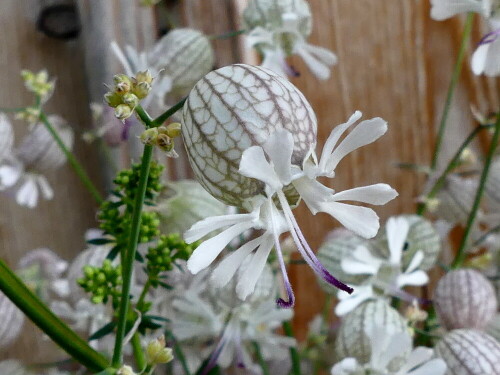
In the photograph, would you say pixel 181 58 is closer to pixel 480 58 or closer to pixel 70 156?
pixel 70 156

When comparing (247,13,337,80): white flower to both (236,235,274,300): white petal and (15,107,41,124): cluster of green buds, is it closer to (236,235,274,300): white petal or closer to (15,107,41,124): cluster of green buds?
(15,107,41,124): cluster of green buds

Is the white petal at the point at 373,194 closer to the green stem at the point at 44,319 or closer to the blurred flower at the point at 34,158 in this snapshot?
the green stem at the point at 44,319

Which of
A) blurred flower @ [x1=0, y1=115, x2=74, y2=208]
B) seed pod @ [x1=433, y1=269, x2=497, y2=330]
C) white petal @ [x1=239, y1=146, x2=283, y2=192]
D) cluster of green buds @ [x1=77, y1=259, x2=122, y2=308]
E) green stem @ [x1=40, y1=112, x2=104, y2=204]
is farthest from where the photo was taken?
blurred flower @ [x1=0, y1=115, x2=74, y2=208]

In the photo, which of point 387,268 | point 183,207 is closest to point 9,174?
point 183,207

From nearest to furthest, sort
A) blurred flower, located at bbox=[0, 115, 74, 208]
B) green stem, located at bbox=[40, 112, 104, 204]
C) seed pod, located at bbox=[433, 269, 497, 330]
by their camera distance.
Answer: seed pod, located at bbox=[433, 269, 497, 330]
green stem, located at bbox=[40, 112, 104, 204]
blurred flower, located at bbox=[0, 115, 74, 208]

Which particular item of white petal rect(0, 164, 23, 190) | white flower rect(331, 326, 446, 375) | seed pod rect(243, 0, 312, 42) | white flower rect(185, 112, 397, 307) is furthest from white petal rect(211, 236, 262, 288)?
white petal rect(0, 164, 23, 190)

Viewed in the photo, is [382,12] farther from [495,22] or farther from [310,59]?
[495,22]

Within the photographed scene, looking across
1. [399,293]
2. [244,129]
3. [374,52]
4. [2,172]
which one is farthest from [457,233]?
[244,129]
